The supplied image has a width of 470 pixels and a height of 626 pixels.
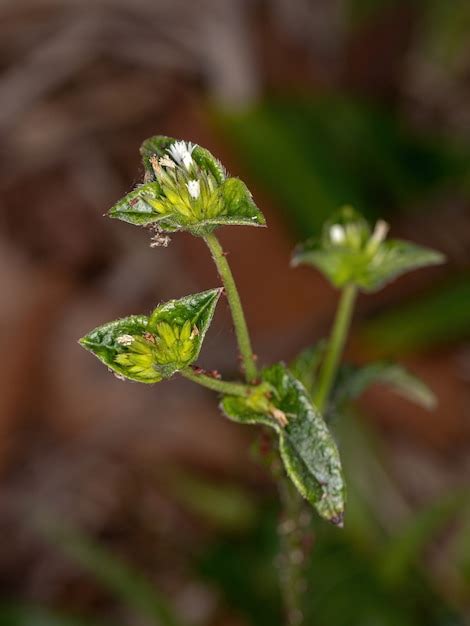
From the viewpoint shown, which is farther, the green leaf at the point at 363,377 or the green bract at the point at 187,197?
the green leaf at the point at 363,377

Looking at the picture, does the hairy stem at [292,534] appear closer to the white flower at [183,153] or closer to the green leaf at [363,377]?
the green leaf at [363,377]

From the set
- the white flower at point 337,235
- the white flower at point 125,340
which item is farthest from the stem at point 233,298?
the white flower at point 337,235

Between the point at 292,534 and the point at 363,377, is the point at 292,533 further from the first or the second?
the point at 363,377

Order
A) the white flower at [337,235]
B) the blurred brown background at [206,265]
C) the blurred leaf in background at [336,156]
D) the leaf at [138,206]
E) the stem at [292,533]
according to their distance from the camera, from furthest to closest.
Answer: the blurred leaf in background at [336,156] < the blurred brown background at [206,265] < the white flower at [337,235] < the stem at [292,533] < the leaf at [138,206]

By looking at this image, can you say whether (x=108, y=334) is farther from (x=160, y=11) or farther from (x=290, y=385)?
(x=160, y=11)

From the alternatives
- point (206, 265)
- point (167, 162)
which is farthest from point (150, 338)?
point (206, 265)

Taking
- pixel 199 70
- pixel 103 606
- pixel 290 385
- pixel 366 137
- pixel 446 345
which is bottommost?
pixel 103 606

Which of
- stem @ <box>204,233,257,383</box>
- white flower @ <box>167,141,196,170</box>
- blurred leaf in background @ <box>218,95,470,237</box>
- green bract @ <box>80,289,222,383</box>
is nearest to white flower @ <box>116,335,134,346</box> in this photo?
green bract @ <box>80,289,222,383</box>

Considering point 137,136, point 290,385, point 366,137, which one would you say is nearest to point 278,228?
point 366,137
